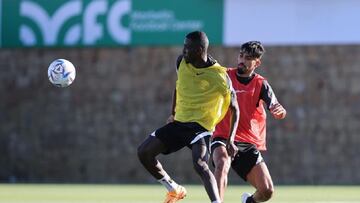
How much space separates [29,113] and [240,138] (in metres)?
15.6

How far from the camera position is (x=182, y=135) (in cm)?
1216

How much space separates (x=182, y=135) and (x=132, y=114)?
14.7m

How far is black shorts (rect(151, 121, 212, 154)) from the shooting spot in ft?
39.7

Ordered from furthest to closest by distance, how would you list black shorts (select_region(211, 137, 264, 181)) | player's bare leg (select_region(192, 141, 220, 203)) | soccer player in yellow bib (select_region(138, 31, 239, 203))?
black shorts (select_region(211, 137, 264, 181)) → soccer player in yellow bib (select_region(138, 31, 239, 203)) → player's bare leg (select_region(192, 141, 220, 203))

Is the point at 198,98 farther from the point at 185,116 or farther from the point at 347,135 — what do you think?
the point at 347,135

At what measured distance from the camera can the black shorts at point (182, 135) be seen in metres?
12.1

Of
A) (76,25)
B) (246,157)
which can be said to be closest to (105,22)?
(76,25)

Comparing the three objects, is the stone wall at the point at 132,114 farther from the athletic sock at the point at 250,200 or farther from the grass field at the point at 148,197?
the athletic sock at the point at 250,200

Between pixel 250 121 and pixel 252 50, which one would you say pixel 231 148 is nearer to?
pixel 250 121

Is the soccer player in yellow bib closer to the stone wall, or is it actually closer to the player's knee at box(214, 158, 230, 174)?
the player's knee at box(214, 158, 230, 174)

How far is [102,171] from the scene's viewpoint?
27.0 metres

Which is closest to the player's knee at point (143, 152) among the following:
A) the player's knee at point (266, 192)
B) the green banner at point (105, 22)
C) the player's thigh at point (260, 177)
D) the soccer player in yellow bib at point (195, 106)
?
the soccer player in yellow bib at point (195, 106)

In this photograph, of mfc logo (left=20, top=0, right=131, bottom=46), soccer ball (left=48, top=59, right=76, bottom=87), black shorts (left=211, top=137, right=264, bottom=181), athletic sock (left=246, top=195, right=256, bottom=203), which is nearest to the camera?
black shorts (left=211, top=137, right=264, bottom=181)

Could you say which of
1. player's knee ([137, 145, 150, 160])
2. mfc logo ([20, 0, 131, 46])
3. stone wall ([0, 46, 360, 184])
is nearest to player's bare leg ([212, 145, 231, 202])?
player's knee ([137, 145, 150, 160])
